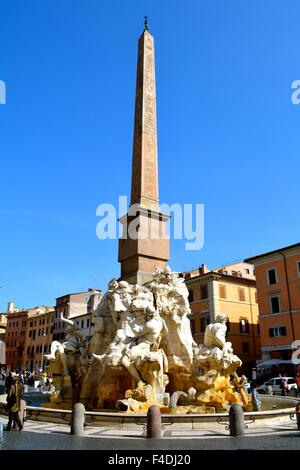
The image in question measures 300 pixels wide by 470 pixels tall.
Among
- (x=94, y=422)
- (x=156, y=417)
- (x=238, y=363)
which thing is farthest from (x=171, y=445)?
(x=238, y=363)

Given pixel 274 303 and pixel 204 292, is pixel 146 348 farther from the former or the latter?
pixel 204 292

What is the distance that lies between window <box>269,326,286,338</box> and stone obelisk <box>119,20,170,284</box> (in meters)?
17.4

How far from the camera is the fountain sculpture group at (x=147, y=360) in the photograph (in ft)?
30.6

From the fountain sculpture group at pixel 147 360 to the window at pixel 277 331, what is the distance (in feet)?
54.4

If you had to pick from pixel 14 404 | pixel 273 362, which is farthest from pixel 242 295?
pixel 14 404

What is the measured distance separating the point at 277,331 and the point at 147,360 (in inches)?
793

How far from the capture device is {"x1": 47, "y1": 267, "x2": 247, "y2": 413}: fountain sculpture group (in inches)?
368

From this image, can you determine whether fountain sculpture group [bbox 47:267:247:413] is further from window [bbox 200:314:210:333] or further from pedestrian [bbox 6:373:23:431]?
window [bbox 200:314:210:333]

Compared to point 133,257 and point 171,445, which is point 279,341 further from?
point 171,445

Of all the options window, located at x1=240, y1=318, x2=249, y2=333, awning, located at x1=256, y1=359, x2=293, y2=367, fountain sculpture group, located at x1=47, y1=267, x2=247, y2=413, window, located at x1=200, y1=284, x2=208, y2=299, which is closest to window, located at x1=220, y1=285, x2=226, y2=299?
window, located at x1=200, y1=284, x2=208, y2=299

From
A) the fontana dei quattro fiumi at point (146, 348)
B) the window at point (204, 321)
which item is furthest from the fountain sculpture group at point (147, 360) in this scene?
the window at point (204, 321)

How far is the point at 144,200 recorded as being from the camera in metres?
12.6
